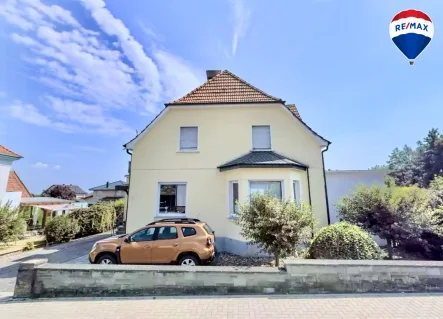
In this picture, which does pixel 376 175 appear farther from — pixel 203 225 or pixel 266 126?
pixel 203 225

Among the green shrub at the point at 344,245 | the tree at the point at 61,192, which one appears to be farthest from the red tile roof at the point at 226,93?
the tree at the point at 61,192

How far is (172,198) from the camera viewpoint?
13.7 metres

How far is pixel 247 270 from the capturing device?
639cm

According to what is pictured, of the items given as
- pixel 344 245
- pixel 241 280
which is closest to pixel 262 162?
pixel 344 245

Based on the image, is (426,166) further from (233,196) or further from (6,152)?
(6,152)

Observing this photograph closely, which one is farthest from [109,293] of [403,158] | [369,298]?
[403,158]

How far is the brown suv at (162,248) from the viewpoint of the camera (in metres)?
8.86

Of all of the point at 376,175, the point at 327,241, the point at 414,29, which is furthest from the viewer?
the point at 376,175

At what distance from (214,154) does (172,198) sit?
346cm

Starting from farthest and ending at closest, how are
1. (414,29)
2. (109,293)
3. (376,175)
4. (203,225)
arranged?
(376,175) < (203,225) < (414,29) < (109,293)

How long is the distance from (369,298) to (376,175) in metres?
12.1

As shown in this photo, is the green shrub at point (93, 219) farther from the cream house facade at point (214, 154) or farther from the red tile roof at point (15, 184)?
the cream house facade at point (214, 154)

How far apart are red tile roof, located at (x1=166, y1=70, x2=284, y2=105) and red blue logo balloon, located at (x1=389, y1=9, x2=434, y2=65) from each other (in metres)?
6.20

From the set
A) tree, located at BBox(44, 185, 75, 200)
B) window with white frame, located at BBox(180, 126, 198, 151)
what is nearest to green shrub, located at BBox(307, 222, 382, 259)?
window with white frame, located at BBox(180, 126, 198, 151)
